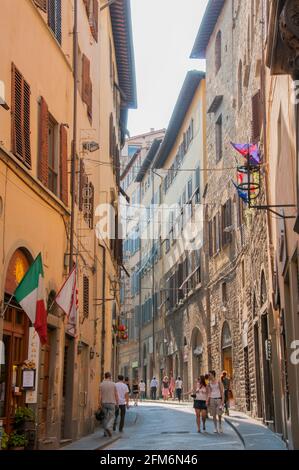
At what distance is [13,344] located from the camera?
12.3 m

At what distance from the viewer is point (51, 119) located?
50.0 feet

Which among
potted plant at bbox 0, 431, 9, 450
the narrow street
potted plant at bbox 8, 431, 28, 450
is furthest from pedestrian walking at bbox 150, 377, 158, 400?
potted plant at bbox 0, 431, 9, 450

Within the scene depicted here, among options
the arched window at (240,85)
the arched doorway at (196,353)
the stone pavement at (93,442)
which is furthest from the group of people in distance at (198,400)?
the arched doorway at (196,353)

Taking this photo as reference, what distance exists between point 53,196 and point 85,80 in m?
5.71

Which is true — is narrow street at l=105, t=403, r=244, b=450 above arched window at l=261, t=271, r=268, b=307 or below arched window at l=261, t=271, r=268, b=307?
below

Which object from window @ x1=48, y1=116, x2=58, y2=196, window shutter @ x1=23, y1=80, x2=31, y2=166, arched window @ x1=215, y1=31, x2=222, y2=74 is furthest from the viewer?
arched window @ x1=215, y1=31, x2=222, y2=74

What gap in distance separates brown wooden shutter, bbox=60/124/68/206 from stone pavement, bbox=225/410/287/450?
20.2 feet

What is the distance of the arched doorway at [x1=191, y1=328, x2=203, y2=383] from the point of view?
35.6 metres

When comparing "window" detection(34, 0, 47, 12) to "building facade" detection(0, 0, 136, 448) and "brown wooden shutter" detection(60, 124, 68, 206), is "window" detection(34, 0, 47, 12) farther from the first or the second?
"brown wooden shutter" detection(60, 124, 68, 206)

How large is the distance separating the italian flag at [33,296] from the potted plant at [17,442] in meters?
1.56

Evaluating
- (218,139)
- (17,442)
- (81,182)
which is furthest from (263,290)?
(218,139)

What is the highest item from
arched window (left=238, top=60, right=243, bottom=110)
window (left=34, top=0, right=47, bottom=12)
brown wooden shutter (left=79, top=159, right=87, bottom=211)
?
arched window (left=238, top=60, right=243, bottom=110)

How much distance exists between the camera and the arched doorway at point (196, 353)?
35.6 meters
